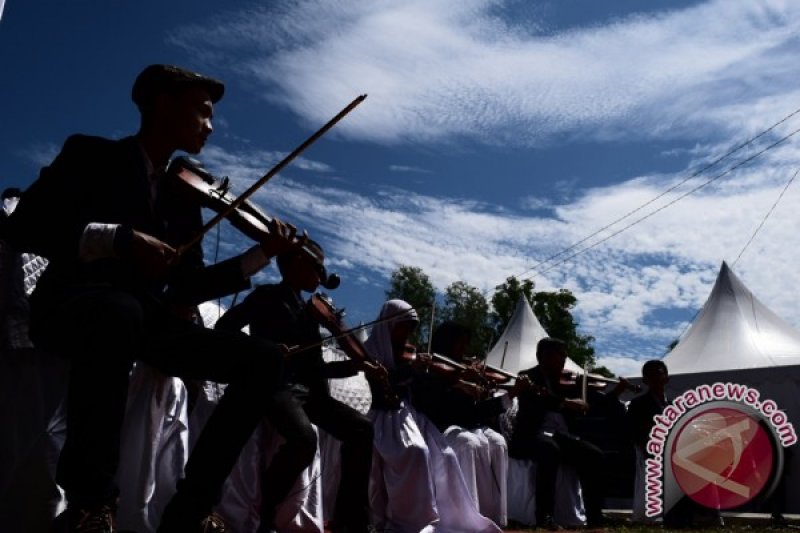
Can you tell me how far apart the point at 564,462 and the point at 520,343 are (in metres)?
9.02

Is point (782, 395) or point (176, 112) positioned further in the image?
point (782, 395)

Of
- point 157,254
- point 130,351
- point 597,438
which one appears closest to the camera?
point 130,351

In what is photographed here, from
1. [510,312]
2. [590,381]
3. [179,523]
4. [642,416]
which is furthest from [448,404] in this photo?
[510,312]

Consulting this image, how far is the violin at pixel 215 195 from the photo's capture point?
289cm

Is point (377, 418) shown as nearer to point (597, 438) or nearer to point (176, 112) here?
point (176, 112)

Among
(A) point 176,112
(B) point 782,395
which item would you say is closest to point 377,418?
(A) point 176,112

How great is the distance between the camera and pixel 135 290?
2494 millimetres

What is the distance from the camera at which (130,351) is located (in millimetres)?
2230

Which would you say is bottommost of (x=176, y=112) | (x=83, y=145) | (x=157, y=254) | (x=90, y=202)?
(x=157, y=254)

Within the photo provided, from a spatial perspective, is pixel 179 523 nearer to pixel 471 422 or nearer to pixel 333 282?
pixel 333 282

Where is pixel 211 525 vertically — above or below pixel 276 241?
below

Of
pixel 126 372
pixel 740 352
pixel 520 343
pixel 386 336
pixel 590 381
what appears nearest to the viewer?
pixel 126 372

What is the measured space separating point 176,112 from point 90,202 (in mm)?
483

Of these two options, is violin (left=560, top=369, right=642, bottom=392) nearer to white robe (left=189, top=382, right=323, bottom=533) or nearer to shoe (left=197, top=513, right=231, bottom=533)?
white robe (left=189, top=382, right=323, bottom=533)
